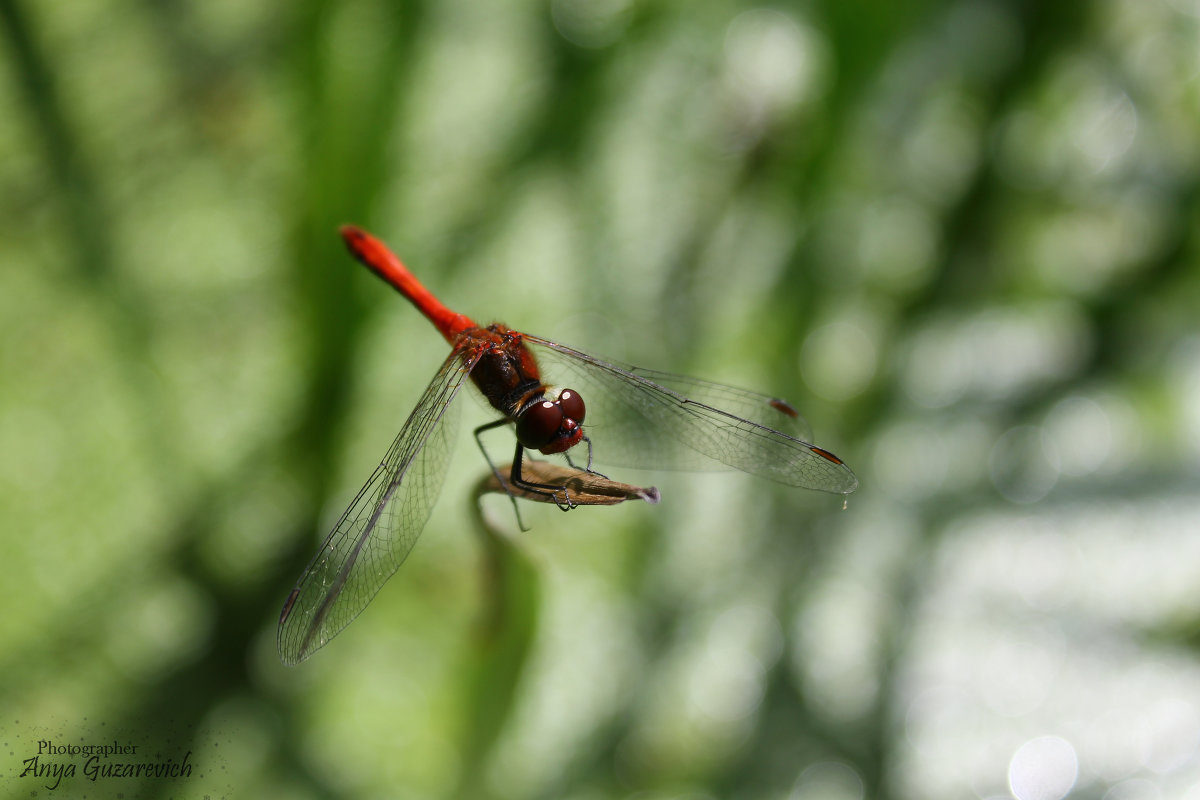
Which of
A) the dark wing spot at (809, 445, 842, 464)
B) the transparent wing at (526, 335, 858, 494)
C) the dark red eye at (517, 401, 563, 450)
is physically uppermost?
the dark wing spot at (809, 445, 842, 464)

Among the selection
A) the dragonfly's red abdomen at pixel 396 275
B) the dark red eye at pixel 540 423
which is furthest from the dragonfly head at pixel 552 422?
the dragonfly's red abdomen at pixel 396 275

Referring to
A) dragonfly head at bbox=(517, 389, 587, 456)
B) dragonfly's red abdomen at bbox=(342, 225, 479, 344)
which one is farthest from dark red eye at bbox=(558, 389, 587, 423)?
dragonfly's red abdomen at bbox=(342, 225, 479, 344)

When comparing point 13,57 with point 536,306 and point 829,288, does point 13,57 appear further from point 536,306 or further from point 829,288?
point 829,288

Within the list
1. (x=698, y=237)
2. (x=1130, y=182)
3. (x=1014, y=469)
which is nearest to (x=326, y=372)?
(x=698, y=237)

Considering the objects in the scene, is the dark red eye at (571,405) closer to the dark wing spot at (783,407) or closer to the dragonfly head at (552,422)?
the dragonfly head at (552,422)

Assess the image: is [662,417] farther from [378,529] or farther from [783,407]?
[378,529]

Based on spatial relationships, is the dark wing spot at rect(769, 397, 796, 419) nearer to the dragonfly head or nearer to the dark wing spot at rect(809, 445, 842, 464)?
the dark wing spot at rect(809, 445, 842, 464)

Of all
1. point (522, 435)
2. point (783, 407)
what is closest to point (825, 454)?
point (783, 407)

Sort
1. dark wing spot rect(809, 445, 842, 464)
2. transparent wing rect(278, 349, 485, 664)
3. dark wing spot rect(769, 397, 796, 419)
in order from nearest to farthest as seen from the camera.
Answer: transparent wing rect(278, 349, 485, 664) → dark wing spot rect(809, 445, 842, 464) → dark wing spot rect(769, 397, 796, 419)
